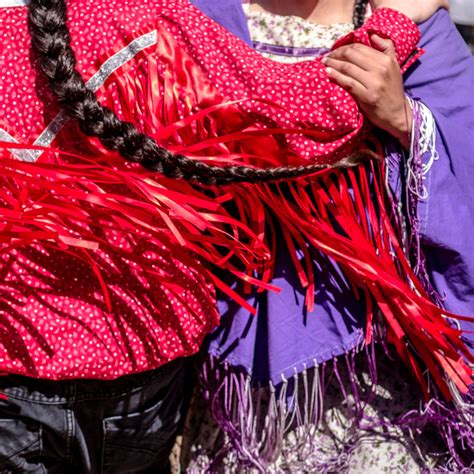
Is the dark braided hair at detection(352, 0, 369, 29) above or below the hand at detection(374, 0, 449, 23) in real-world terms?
below

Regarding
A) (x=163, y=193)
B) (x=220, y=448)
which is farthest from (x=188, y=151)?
(x=220, y=448)

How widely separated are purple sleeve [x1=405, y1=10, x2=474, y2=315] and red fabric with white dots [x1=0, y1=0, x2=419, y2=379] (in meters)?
0.17

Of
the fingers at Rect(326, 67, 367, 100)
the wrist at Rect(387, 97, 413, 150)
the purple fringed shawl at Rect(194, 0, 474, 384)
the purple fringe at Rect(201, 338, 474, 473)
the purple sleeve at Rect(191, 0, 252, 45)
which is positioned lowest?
the purple fringe at Rect(201, 338, 474, 473)

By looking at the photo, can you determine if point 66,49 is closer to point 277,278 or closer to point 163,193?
point 163,193

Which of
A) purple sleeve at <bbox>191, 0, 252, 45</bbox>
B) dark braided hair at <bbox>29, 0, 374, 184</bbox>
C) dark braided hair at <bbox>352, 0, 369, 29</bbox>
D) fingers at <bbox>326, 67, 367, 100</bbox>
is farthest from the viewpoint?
dark braided hair at <bbox>352, 0, 369, 29</bbox>

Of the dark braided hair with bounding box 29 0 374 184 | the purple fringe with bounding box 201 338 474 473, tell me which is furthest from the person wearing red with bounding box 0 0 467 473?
the purple fringe with bounding box 201 338 474 473

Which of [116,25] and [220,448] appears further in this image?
[220,448]

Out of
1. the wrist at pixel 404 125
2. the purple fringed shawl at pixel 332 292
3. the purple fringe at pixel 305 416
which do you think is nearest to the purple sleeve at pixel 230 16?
the purple fringed shawl at pixel 332 292

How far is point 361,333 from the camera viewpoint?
1080 millimetres

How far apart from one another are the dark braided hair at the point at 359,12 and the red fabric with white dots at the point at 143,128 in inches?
10.6

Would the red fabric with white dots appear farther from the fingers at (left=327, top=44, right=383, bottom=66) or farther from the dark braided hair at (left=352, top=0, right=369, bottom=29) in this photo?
the dark braided hair at (left=352, top=0, right=369, bottom=29)

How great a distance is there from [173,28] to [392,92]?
31cm

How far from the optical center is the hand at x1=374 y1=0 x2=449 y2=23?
111cm

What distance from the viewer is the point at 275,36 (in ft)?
3.96
